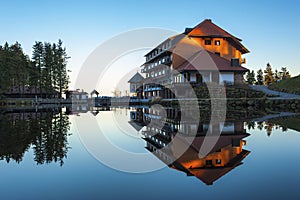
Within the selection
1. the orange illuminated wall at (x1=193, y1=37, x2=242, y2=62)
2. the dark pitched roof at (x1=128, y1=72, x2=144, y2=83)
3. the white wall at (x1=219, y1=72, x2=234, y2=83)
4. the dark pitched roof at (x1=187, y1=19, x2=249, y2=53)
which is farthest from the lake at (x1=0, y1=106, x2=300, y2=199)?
the dark pitched roof at (x1=128, y1=72, x2=144, y2=83)

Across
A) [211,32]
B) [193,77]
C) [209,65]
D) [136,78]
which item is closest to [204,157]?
[193,77]

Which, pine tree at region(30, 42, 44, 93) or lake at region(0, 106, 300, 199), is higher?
pine tree at region(30, 42, 44, 93)

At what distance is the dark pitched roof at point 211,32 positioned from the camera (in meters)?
44.9

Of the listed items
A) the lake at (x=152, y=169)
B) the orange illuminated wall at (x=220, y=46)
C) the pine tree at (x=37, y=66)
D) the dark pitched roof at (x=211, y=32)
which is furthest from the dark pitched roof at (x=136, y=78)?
the lake at (x=152, y=169)

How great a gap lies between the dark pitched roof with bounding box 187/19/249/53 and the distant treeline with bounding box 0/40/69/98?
28929 mm

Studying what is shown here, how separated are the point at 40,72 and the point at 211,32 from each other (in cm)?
3540

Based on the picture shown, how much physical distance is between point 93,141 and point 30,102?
47.6 m

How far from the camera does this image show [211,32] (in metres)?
45.9

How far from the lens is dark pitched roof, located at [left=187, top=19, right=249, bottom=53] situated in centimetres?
4491

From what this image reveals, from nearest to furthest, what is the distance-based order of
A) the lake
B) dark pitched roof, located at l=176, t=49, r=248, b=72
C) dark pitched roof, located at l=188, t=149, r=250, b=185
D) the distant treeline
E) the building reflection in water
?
1. the lake
2. dark pitched roof, located at l=188, t=149, r=250, b=185
3. the building reflection in water
4. dark pitched roof, located at l=176, t=49, r=248, b=72
5. the distant treeline

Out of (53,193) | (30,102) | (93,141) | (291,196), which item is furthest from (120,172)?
(30,102)

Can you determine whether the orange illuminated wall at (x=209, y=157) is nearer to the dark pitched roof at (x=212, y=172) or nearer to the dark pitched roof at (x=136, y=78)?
Result: the dark pitched roof at (x=212, y=172)

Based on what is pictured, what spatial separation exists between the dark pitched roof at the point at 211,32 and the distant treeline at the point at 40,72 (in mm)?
28929

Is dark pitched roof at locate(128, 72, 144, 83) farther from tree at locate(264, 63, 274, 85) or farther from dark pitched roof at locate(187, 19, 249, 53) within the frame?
tree at locate(264, 63, 274, 85)
